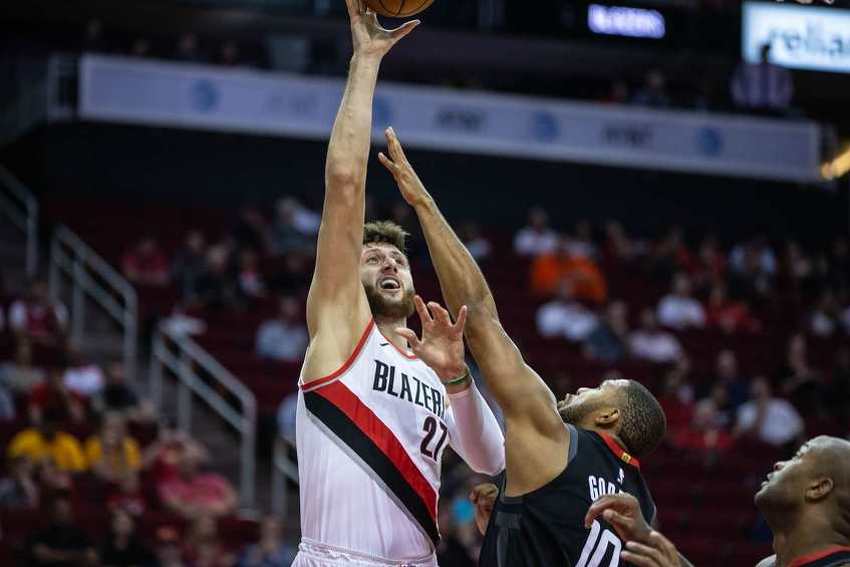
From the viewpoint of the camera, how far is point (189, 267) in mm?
17469

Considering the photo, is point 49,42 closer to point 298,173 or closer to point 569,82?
point 298,173

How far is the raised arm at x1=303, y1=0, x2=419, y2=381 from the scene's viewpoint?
5422 millimetres

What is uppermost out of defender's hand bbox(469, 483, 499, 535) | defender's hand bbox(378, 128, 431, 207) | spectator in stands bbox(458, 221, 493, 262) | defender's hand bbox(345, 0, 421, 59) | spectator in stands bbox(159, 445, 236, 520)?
defender's hand bbox(345, 0, 421, 59)

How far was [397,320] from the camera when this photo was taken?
587 cm

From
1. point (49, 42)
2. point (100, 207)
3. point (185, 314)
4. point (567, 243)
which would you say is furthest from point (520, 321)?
point (49, 42)

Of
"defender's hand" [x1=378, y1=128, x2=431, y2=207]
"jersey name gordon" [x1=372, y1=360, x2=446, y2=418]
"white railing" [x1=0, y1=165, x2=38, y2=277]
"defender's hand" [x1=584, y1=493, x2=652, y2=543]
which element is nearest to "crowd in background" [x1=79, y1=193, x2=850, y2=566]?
"white railing" [x1=0, y1=165, x2=38, y2=277]

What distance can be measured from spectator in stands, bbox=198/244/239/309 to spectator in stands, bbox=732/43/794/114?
8939 millimetres

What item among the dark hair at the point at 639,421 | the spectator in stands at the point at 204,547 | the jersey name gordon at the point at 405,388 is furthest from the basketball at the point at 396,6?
the spectator in stands at the point at 204,547

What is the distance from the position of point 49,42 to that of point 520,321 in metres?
8.80

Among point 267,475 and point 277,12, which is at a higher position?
point 277,12

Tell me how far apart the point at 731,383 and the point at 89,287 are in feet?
25.1

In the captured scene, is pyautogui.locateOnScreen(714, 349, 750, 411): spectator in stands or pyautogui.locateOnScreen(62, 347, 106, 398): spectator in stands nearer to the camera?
pyautogui.locateOnScreen(62, 347, 106, 398): spectator in stands

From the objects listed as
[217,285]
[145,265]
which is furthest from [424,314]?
[145,265]

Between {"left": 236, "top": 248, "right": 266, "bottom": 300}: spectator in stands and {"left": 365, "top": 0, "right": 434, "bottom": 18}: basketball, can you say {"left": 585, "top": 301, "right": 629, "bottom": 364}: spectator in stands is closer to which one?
{"left": 236, "top": 248, "right": 266, "bottom": 300}: spectator in stands
